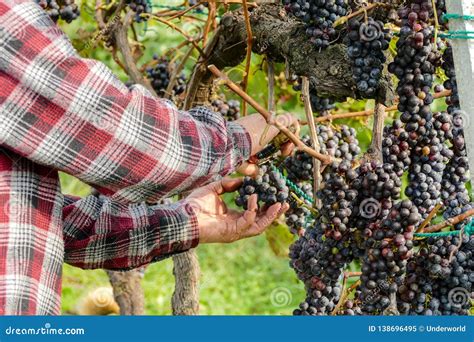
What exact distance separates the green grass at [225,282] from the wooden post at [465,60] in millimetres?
3297

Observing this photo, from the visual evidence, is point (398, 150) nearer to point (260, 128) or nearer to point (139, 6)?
point (260, 128)

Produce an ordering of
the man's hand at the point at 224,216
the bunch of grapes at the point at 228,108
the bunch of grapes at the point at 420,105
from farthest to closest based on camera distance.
Answer: the bunch of grapes at the point at 228,108 < the man's hand at the point at 224,216 < the bunch of grapes at the point at 420,105

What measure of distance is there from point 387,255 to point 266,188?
0.46m

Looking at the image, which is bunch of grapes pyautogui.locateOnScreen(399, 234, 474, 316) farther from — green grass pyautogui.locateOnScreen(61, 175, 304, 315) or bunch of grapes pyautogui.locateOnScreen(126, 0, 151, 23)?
green grass pyautogui.locateOnScreen(61, 175, 304, 315)

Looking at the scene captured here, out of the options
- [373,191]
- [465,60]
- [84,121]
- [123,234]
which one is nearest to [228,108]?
[123,234]

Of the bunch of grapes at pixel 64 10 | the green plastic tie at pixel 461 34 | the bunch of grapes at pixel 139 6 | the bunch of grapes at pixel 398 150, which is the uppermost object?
the bunch of grapes at pixel 139 6

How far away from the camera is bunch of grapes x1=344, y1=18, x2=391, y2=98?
1653mm

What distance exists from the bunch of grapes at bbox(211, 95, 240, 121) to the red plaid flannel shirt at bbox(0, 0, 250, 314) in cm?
66

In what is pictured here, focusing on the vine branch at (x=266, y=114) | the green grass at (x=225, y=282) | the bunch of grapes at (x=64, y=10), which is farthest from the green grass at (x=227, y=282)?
the vine branch at (x=266, y=114)

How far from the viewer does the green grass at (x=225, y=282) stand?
4.95 m

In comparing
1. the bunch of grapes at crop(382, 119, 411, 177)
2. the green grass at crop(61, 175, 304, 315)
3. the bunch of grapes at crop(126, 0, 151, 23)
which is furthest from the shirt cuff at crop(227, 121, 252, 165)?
the green grass at crop(61, 175, 304, 315)

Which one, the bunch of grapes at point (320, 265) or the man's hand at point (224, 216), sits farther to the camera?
the man's hand at point (224, 216)

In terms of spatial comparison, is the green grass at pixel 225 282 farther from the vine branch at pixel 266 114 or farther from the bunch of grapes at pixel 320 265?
the vine branch at pixel 266 114
